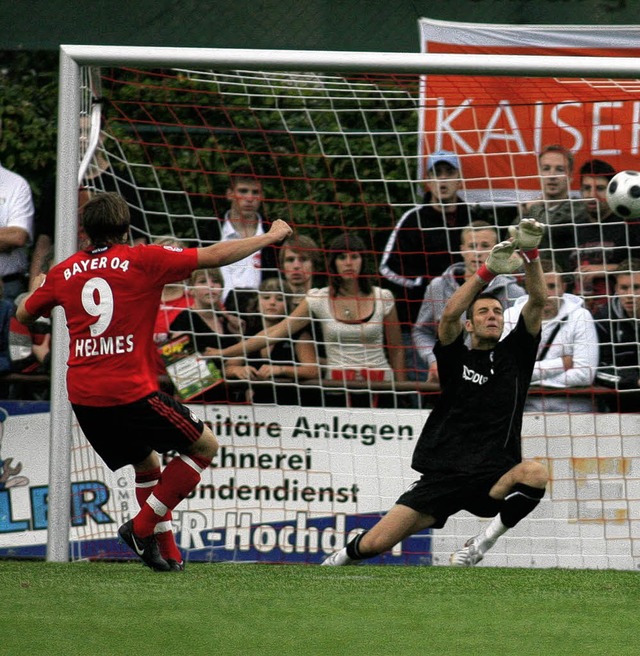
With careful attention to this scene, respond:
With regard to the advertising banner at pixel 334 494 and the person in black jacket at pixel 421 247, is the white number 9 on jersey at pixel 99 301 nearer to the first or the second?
the advertising banner at pixel 334 494

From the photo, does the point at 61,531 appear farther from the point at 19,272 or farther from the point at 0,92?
the point at 0,92

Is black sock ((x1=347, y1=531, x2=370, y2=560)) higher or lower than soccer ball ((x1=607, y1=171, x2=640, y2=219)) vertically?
lower

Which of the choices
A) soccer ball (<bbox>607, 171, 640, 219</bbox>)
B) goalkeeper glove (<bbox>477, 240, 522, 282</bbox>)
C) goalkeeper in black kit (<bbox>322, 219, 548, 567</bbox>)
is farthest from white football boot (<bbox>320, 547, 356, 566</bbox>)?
soccer ball (<bbox>607, 171, 640, 219</bbox>)

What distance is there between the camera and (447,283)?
24.2ft

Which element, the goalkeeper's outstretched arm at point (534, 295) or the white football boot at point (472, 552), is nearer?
the goalkeeper's outstretched arm at point (534, 295)

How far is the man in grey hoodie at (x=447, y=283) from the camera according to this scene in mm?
7289

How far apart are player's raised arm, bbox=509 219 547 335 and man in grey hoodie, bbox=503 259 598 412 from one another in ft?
2.55

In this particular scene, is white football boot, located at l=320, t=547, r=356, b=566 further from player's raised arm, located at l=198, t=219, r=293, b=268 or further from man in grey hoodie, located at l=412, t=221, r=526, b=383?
player's raised arm, located at l=198, t=219, r=293, b=268

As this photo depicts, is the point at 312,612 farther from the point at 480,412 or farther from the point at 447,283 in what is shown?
the point at 447,283

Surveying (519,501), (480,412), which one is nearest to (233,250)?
(480,412)

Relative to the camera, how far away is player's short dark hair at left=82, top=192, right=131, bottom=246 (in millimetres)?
5398

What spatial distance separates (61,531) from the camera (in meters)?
6.28

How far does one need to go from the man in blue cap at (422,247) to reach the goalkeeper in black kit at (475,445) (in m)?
0.85

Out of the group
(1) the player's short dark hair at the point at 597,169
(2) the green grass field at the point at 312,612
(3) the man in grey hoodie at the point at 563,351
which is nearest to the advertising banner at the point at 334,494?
(3) the man in grey hoodie at the point at 563,351
